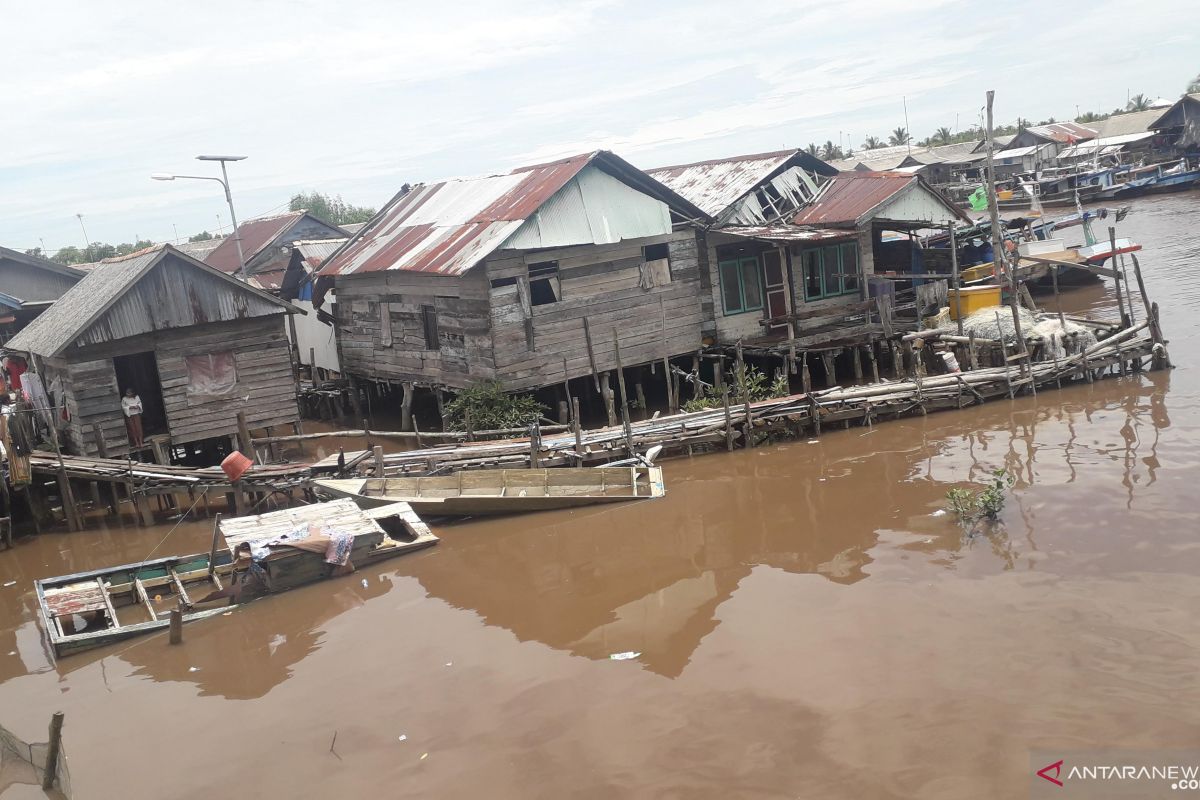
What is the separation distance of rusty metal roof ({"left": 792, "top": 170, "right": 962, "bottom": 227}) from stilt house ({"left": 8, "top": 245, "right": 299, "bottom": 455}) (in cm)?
1174

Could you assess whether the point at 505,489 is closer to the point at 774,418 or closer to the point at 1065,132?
the point at 774,418

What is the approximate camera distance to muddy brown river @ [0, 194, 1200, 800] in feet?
26.8

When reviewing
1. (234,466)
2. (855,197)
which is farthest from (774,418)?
(234,466)

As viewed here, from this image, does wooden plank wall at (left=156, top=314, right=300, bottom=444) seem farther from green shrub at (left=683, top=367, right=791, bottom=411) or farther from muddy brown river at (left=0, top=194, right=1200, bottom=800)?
green shrub at (left=683, top=367, right=791, bottom=411)

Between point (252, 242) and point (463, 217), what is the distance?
15.7m

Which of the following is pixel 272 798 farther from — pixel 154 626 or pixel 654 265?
pixel 654 265

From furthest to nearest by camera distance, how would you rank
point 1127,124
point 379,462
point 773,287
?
point 1127,124, point 773,287, point 379,462

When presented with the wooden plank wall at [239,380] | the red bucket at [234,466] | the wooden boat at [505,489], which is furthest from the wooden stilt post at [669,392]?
the red bucket at [234,466]

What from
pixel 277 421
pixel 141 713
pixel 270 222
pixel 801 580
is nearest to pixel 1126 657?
pixel 801 580

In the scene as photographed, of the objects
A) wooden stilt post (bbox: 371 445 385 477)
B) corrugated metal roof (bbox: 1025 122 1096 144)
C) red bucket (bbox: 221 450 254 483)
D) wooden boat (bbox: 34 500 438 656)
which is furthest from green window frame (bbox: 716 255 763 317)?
corrugated metal roof (bbox: 1025 122 1096 144)

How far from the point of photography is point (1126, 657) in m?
9.03

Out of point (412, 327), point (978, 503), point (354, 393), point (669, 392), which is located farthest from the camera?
point (354, 393)

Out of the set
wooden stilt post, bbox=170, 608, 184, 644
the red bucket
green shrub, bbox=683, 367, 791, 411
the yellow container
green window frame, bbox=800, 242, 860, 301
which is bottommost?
wooden stilt post, bbox=170, 608, 184, 644

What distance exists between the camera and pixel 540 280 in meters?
18.9
